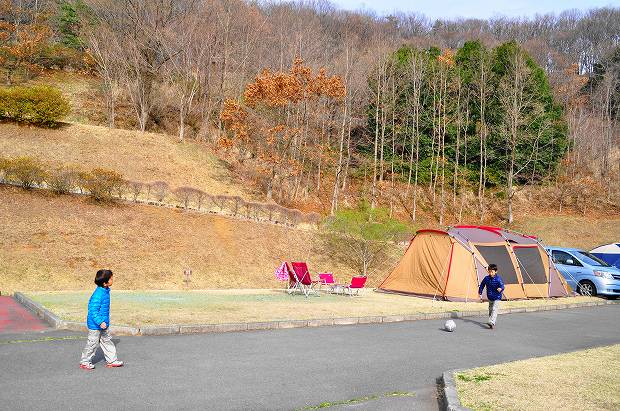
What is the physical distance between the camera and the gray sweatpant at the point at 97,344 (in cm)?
737

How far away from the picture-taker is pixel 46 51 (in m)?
48.8

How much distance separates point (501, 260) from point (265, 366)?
40.3 feet

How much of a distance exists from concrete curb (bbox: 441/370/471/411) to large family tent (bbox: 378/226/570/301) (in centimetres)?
1013

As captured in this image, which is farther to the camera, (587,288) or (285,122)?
(285,122)

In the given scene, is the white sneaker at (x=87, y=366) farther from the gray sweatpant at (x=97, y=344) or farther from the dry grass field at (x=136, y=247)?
the dry grass field at (x=136, y=247)

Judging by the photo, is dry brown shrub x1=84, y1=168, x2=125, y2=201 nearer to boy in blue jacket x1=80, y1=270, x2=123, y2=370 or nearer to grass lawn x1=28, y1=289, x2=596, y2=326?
grass lawn x1=28, y1=289, x2=596, y2=326

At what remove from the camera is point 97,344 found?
24.3 ft

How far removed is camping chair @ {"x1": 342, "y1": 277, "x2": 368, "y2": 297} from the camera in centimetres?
1744

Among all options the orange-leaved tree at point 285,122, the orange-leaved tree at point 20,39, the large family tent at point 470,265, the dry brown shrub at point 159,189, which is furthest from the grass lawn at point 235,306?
the orange-leaved tree at point 20,39

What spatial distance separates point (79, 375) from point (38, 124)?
97.3ft

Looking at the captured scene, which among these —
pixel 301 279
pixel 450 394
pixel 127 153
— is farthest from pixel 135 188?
pixel 450 394

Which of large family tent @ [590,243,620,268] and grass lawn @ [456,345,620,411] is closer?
grass lawn @ [456,345,620,411]

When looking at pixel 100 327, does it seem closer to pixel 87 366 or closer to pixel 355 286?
pixel 87 366

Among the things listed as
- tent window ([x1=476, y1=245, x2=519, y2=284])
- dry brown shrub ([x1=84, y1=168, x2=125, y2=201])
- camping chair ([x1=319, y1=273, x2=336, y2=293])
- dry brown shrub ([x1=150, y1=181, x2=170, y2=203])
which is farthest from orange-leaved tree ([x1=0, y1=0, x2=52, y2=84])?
tent window ([x1=476, y1=245, x2=519, y2=284])
